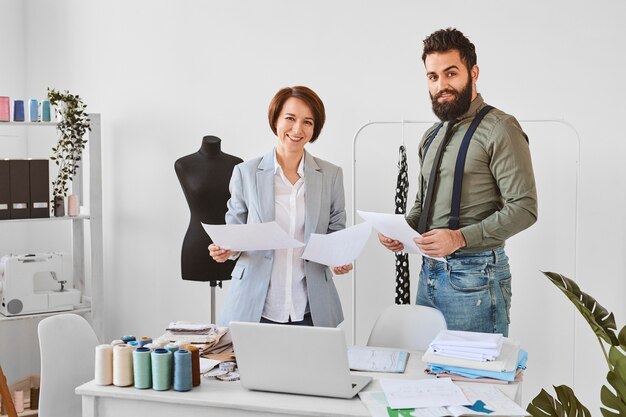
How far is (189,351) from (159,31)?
3.25 m

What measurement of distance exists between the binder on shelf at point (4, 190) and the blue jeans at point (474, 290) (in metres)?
2.67

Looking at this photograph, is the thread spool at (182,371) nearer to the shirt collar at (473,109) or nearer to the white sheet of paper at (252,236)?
the white sheet of paper at (252,236)

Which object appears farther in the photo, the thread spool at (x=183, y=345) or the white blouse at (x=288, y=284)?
the white blouse at (x=288, y=284)

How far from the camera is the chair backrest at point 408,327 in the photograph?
9.77 ft

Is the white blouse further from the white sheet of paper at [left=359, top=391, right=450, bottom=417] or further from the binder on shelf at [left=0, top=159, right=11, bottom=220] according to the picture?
the binder on shelf at [left=0, top=159, right=11, bottom=220]

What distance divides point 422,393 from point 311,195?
107cm

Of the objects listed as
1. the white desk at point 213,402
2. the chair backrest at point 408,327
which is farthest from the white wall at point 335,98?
the white desk at point 213,402

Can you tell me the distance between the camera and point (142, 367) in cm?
235

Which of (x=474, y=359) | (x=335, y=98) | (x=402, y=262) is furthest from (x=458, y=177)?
(x=335, y=98)

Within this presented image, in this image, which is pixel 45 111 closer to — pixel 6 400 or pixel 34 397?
pixel 34 397

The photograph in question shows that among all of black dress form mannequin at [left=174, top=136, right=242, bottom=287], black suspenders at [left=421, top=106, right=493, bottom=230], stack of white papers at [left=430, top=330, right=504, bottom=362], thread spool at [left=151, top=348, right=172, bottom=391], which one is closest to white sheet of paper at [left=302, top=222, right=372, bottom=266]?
black suspenders at [left=421, top=106, right=493, bottom=230]

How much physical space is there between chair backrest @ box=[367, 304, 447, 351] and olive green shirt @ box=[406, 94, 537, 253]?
295 millimetres

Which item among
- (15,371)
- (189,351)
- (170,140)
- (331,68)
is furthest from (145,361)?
(15,371)

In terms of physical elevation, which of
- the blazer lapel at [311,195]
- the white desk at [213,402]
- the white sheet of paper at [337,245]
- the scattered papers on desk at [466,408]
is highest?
the blazer lapel at [311,195]
